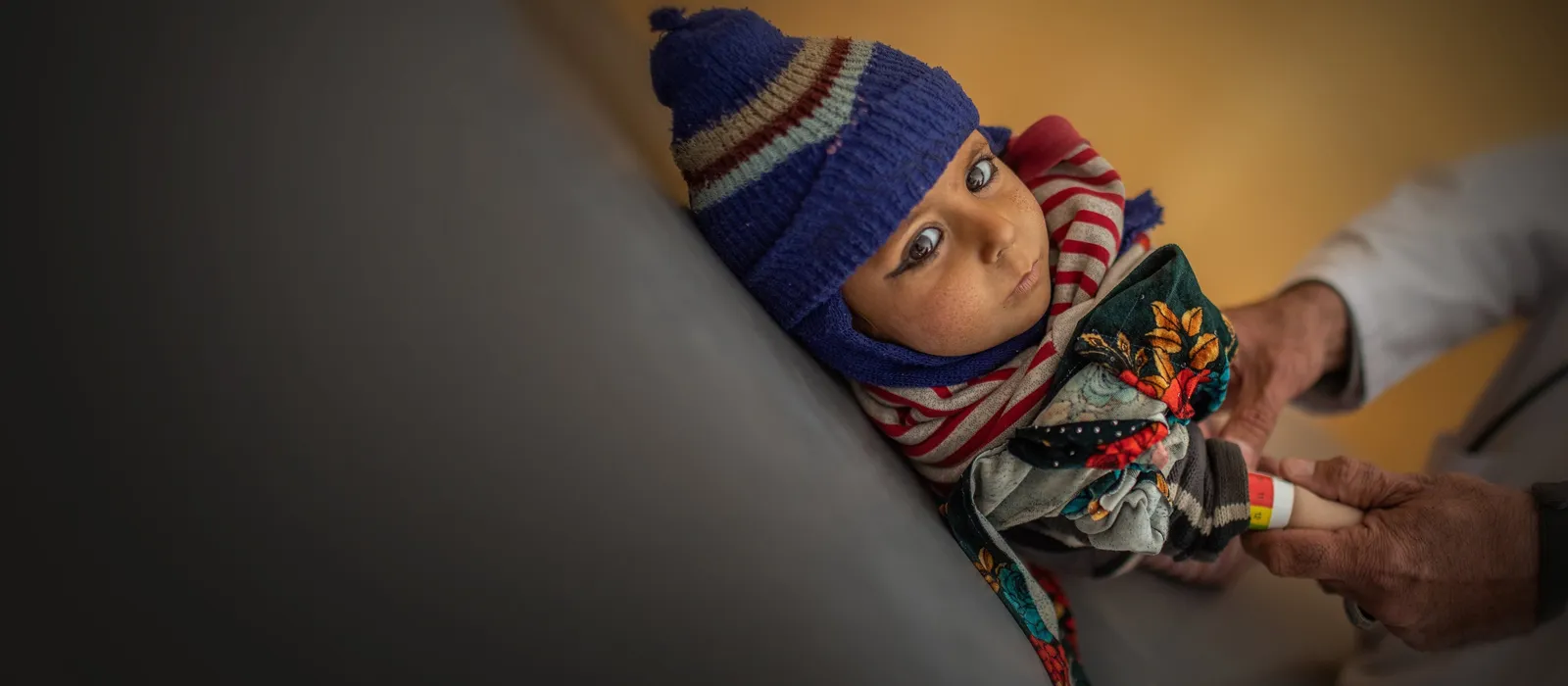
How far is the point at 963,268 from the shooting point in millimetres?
623

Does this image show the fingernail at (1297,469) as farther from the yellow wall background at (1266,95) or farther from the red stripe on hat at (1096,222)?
the yellow wall background at (1266,95)

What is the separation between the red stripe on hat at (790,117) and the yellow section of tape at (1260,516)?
448 mm

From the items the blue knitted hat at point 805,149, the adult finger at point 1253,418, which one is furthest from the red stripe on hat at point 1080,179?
the adult finger at point 1253,418

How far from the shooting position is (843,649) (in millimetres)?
403

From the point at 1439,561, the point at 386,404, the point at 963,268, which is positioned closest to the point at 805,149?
the point at 963,268

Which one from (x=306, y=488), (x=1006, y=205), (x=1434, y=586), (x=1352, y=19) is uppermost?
(x=306, y=488)

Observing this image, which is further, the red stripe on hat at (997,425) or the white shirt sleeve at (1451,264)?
the white shirt sleeve at (1451,264)

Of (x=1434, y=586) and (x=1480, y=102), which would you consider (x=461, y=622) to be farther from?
(x=1480, y=102)

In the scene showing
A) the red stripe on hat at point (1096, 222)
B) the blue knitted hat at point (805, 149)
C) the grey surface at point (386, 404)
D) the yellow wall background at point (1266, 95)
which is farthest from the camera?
the yellow wall background at point (1266, 95)

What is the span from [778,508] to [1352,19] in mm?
1004

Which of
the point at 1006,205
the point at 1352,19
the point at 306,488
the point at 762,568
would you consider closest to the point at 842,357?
the point at 1006,205

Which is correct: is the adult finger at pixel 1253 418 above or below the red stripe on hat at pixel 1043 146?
below

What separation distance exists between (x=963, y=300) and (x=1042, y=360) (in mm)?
71

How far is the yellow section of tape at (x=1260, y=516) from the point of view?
0.67m
